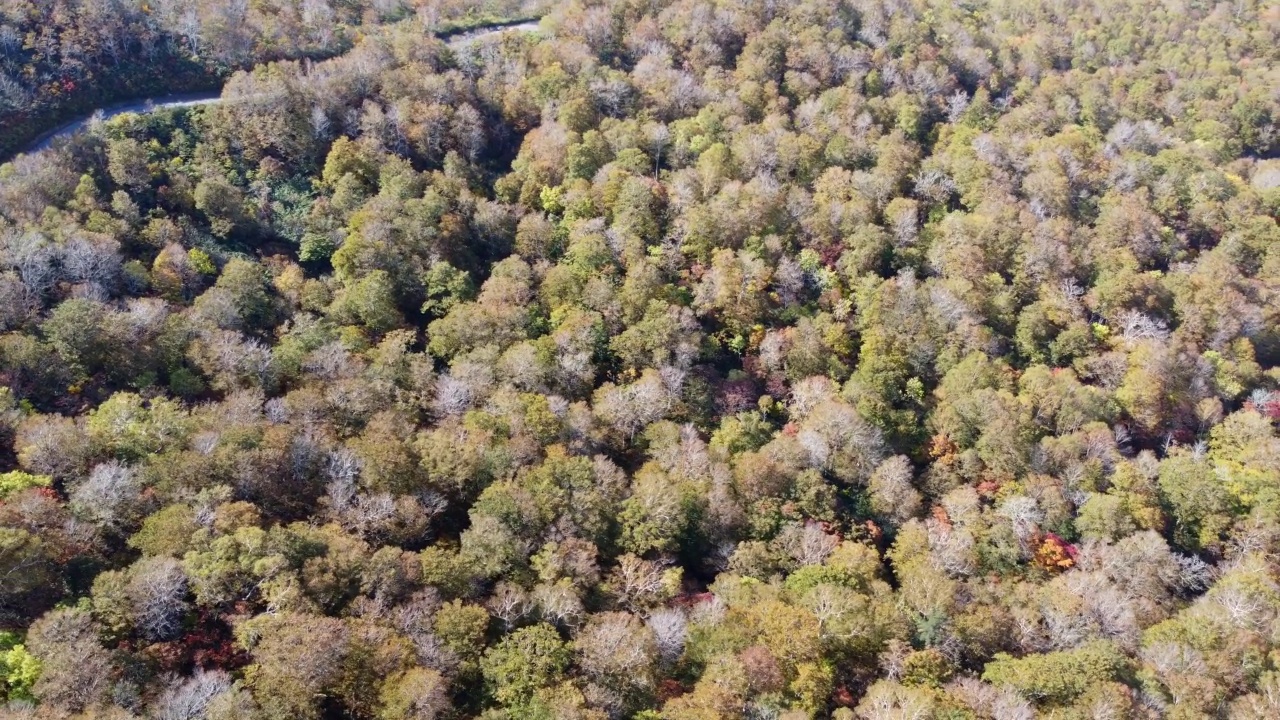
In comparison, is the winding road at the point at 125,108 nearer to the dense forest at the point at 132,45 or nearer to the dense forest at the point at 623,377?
the dense forest at the point at 132,45

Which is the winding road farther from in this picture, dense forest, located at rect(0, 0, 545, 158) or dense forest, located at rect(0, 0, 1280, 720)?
dense forest, located at rect(0, 0, 1280, 720)

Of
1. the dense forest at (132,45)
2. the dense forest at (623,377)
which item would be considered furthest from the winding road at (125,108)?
the dense forest at (623,377)

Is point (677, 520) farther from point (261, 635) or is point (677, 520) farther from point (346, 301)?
point (346, 301)

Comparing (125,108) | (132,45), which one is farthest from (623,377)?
(132,45)

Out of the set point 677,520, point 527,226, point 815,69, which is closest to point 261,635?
point 677,520

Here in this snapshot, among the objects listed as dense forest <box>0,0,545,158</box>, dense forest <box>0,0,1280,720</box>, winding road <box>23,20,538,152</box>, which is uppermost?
dense forest <box>0,0,545,158</box>

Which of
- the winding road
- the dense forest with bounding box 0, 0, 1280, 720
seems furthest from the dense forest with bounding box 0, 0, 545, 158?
the winding road

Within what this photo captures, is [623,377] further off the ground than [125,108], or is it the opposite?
[125,108]

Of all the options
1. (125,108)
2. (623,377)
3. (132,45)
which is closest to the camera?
(623,377)

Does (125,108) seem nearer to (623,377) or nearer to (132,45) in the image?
(132,45)
